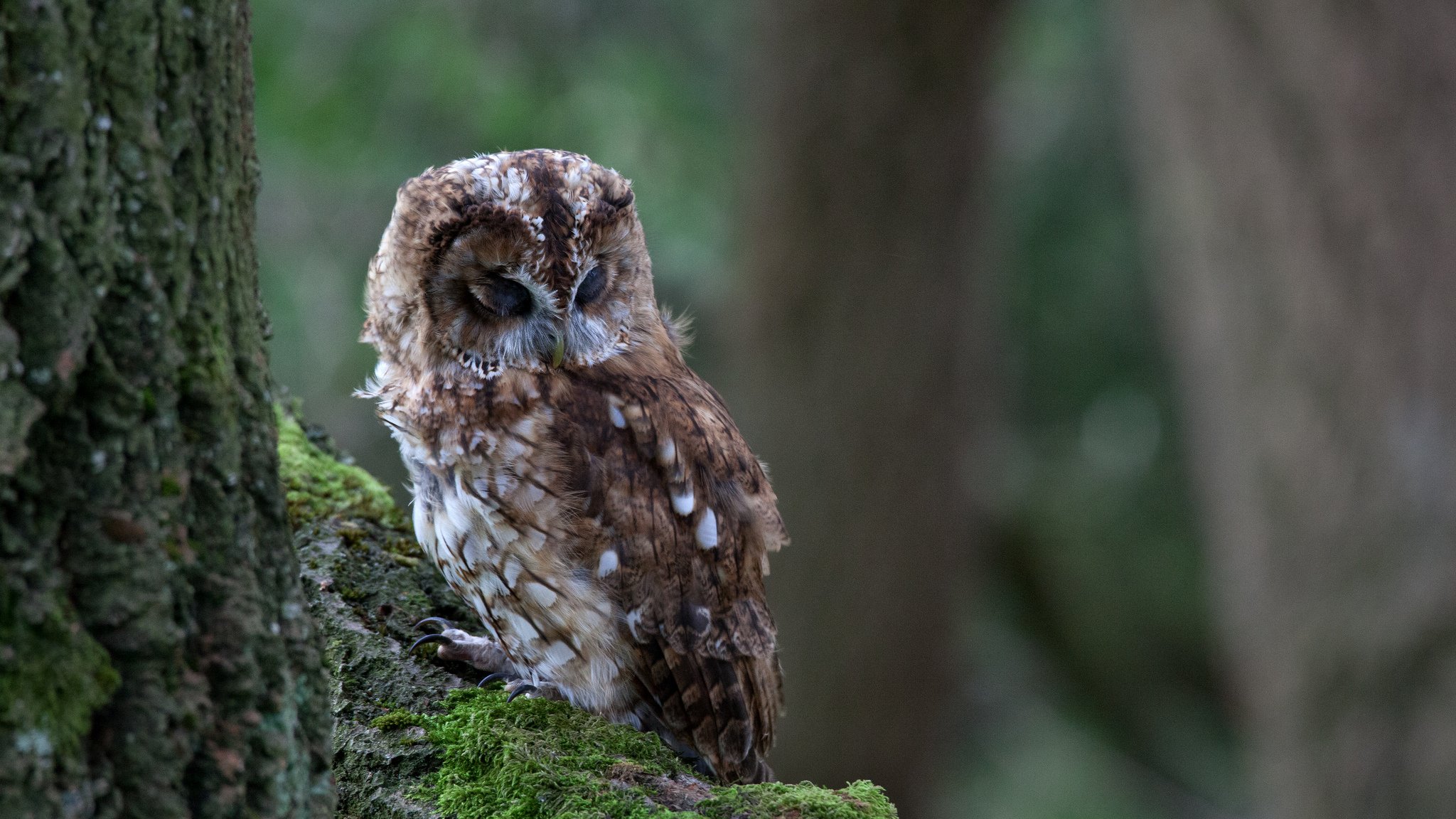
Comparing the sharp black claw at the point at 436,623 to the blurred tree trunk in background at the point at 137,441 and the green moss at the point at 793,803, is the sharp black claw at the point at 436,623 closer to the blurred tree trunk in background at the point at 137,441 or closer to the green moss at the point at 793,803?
the green moss at the point at 793,803

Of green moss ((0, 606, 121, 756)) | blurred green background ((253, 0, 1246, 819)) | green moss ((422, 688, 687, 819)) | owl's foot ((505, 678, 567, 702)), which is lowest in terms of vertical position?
green moss ((0, 606, 121, 756))

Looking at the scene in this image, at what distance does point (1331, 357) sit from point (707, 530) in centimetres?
360

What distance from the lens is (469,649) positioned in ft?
8.11

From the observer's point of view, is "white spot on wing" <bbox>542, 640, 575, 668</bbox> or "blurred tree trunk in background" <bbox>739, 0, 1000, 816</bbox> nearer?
"white spot on wing" <bbox>542, 640, 575, 668</bbox>

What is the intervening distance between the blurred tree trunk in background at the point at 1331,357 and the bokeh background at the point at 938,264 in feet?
0.05

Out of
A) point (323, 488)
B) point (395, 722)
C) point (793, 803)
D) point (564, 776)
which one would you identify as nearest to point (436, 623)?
point (395, 722)

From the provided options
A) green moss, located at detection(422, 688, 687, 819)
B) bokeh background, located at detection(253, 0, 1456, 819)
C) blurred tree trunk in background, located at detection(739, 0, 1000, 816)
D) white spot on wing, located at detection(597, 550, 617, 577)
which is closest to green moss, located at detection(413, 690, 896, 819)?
green moss, located at detection(422, 688, 687, 819)

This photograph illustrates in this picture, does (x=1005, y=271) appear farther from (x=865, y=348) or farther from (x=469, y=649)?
(x=469, y=649)

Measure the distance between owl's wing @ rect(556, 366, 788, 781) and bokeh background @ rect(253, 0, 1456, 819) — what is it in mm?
1371

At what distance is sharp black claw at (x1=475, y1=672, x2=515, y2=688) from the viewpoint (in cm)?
244

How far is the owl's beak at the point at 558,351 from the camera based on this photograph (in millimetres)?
2418

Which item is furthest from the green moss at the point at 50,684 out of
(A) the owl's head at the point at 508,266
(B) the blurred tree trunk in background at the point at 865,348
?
(B) the blurred tree trunk in background at the point at 865,348

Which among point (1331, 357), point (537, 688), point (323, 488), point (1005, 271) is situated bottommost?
point (537, 688)

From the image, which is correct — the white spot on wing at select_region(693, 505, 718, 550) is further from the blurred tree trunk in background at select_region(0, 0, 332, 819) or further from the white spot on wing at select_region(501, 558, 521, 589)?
the blurred tree trunk in background at select_region(0, 0, 332, 819)
